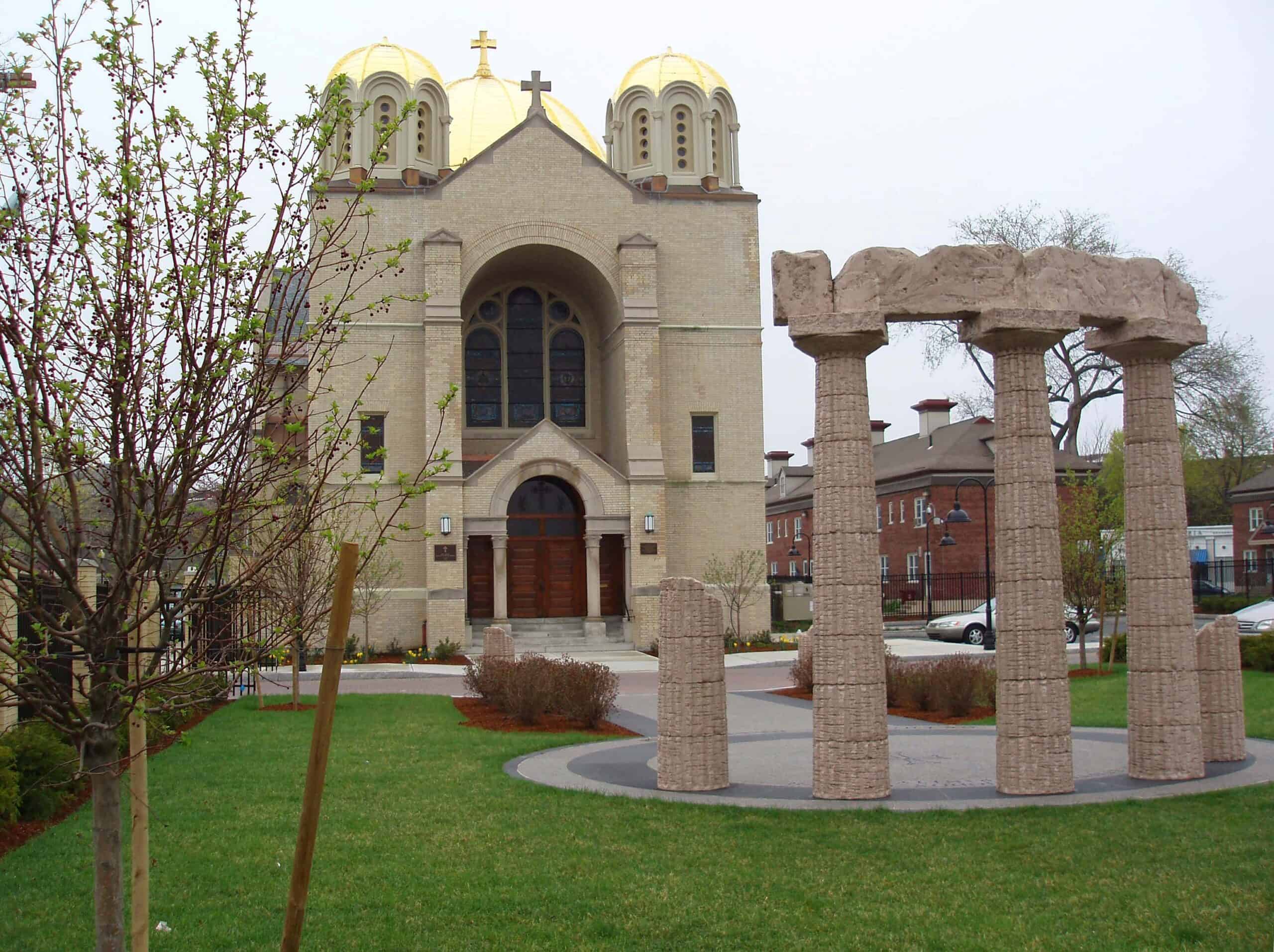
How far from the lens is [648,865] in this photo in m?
9.45

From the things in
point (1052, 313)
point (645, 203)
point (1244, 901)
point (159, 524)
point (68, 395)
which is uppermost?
point (645, 203)

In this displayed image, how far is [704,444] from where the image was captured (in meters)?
38.2

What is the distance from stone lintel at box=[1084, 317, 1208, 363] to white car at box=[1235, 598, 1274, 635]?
19.7m

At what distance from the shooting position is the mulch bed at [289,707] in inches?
834

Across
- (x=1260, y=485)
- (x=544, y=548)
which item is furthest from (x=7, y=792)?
(x=1260, y=485)

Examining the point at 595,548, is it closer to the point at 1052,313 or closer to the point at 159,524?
the point at 1052,313

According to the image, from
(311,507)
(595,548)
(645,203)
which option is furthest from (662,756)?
(645,203)

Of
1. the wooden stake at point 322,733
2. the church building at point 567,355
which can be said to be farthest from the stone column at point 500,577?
the wooden stake at point 322,733

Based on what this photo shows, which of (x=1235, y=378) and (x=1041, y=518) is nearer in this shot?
(x=1041, y=518)

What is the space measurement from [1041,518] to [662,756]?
433 centimetres

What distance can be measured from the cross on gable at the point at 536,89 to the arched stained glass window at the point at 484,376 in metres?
6.75

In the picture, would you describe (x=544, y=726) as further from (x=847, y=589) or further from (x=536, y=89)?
(x=536, y=89)

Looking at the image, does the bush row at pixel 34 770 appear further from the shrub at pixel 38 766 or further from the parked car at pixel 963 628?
the parked car at pixel 963 628

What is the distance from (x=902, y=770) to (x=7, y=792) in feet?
28.7
